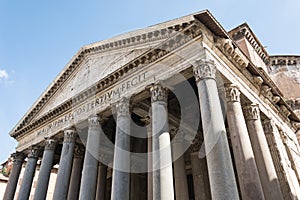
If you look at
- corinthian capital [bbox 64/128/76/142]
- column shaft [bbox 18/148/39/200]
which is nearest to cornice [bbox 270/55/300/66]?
corinthian capital [bbox 64/128/76/142]

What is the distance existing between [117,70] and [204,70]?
11.1ft

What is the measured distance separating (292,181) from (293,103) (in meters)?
7.70

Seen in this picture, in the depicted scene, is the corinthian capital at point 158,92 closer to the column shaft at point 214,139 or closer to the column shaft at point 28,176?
the column shaft at point 214,139

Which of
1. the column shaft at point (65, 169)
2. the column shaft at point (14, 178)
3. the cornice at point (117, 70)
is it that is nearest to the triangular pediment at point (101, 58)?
the cornice at point (117, 70)

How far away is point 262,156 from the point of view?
7219mm

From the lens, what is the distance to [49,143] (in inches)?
407

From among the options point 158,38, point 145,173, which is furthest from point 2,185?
point 158,38

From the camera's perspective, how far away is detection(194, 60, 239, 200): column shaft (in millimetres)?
4616

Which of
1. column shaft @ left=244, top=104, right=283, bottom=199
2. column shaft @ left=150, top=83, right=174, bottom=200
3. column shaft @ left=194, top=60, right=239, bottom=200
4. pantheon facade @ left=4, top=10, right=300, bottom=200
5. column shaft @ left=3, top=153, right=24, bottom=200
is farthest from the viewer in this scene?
column shaft @ left=3, top=153, right=24, bottom=200

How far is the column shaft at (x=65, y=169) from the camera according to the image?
8.31 m

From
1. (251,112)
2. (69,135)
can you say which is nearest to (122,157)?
(69,135)

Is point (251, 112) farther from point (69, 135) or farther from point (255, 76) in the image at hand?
point (69, 135)

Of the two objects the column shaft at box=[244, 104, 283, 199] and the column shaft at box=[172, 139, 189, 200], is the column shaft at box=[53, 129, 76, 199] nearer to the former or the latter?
the column shaft at box=[172, 139, 189, 200]

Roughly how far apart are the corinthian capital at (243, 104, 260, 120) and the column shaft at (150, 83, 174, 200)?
9.50 feet
